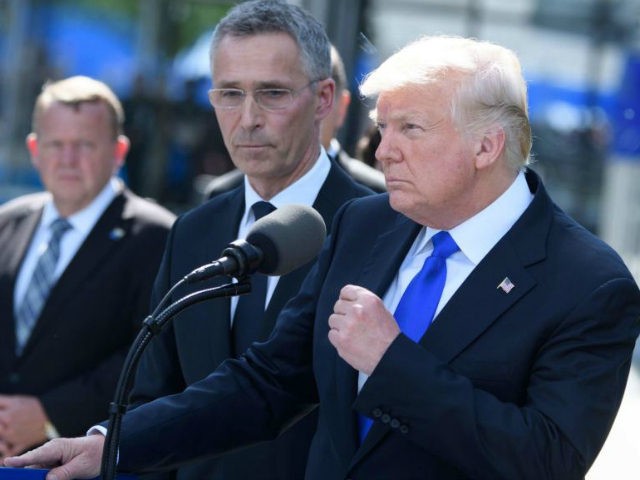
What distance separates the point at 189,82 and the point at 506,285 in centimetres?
962

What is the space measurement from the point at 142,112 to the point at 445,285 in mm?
9800

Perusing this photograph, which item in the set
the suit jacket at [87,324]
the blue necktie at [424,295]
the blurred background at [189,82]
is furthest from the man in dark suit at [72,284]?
the blurred background at [189,82]

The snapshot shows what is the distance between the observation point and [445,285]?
2.66m

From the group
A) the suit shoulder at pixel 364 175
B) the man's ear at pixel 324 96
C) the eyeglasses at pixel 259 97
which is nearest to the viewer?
the eyeglasses at pixel 259 97

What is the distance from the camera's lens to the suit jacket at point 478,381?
240cm

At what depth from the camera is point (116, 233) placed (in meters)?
5.02

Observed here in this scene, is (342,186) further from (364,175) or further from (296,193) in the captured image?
(364,175)

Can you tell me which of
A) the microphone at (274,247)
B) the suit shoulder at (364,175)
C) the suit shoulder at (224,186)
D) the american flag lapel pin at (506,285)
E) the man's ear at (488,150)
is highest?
the man's ear at (488,150)

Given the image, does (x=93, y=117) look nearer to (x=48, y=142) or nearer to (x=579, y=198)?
(x=48, y=142)

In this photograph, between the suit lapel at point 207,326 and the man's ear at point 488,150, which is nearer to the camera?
the man's ear at point 488,150

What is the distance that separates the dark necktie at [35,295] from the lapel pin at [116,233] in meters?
0.25

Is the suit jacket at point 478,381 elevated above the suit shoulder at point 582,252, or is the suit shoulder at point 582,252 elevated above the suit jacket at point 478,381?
the suit shoulder at point 582,252

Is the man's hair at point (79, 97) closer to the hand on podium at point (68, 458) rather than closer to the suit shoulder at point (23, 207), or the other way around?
the suit shoulder at point (23, 207)

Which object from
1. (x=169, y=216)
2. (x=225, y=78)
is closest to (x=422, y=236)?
(x=225, y=78)
